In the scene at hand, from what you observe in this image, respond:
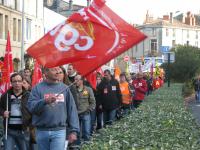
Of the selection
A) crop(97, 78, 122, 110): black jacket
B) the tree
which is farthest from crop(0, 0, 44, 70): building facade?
crop(97, 78, 122, 110): black jacket

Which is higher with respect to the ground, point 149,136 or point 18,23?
point 18,23

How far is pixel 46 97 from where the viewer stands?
7898 millimetres

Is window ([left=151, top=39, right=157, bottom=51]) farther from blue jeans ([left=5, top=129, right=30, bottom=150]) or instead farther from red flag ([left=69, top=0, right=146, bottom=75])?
red flag ([left=69, top=0, right=146, bottom=75])

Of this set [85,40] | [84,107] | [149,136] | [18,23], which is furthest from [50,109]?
[18,23]

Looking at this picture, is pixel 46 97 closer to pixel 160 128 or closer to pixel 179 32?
pixel 160 128

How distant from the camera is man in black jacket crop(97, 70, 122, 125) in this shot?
17000 mm

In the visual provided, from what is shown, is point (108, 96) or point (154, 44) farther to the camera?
point (154, 44)

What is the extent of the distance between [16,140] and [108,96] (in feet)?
23.9

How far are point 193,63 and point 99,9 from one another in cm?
4769

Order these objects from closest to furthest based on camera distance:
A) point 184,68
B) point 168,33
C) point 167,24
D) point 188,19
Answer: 1. point 184,68
2. point 167,24
3. point 168,33
4. point 188,19

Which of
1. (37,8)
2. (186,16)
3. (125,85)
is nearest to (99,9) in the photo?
(125,85)

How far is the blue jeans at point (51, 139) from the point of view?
816 cm

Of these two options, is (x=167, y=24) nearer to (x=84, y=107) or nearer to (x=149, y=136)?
(x=84, y=107)

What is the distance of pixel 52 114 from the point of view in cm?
812
